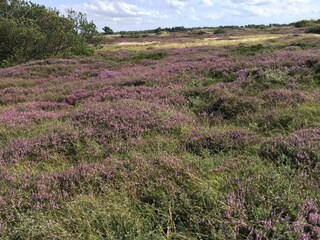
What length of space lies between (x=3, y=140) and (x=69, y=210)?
4.45 m

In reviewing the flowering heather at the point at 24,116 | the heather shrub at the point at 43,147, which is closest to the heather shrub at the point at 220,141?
the heather shrub at the point at 43,147

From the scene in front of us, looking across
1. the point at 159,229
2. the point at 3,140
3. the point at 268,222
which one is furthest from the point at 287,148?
the point at 3,140

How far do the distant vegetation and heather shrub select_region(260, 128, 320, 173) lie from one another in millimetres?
28921

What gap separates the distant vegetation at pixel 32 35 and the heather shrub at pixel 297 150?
28921 mm

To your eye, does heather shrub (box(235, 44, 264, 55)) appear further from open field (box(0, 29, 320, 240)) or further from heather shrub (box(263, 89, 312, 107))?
heather shrub (box(263, 89, 312, 107))

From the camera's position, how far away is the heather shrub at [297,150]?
4.52m

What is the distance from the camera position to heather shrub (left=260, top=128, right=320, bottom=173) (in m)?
4.52

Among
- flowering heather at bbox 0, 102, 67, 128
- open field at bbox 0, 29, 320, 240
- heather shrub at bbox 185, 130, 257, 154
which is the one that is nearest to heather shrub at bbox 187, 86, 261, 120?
open field at bbox 0, 29, 320, 240

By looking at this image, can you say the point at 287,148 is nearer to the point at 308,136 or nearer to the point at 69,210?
the point at 308,136

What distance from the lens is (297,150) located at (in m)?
4.82

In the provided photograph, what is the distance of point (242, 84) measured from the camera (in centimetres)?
1131

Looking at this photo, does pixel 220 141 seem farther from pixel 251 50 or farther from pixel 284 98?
pixel 251 50

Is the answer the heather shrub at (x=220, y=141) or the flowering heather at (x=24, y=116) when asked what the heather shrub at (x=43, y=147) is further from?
the heather shrub at (x=220, y=141)

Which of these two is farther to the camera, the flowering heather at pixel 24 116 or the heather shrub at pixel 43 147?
the flowering heather at pixel 24 116
